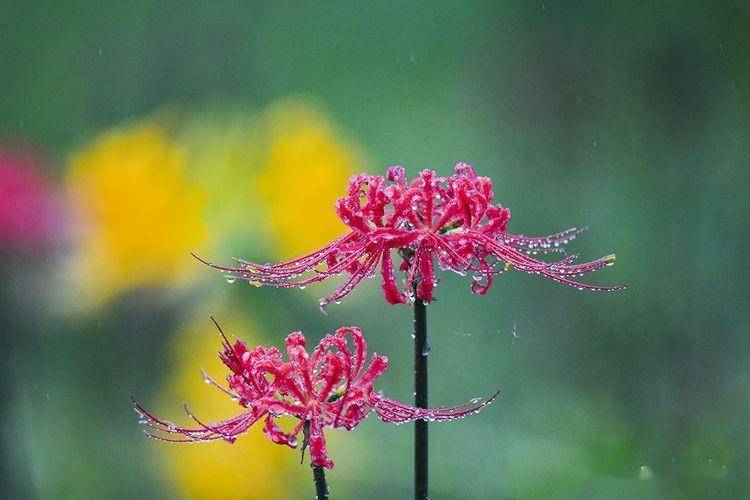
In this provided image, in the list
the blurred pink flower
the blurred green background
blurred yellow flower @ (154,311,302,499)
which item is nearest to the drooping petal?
the blurred green background

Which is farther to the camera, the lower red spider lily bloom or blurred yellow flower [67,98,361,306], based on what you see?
blurred yellow flower [67,98,361,306]

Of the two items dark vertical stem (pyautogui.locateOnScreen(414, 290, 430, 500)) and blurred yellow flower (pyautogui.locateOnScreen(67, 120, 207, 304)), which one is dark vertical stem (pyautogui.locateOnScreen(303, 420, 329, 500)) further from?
blurred yellow flower (pyautogui.locateOnScreen(67, 120, 207, 304))

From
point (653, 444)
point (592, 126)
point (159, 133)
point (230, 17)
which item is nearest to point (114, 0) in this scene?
point (230, 17)

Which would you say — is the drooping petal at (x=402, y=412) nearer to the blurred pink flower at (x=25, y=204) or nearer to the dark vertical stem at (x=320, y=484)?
the dark vertical stem at (x=320, y=484)

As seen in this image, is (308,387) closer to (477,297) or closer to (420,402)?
(420,402)

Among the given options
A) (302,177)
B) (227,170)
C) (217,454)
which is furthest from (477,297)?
(217,454)

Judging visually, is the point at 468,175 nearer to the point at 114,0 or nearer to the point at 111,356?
the point at 111,356
